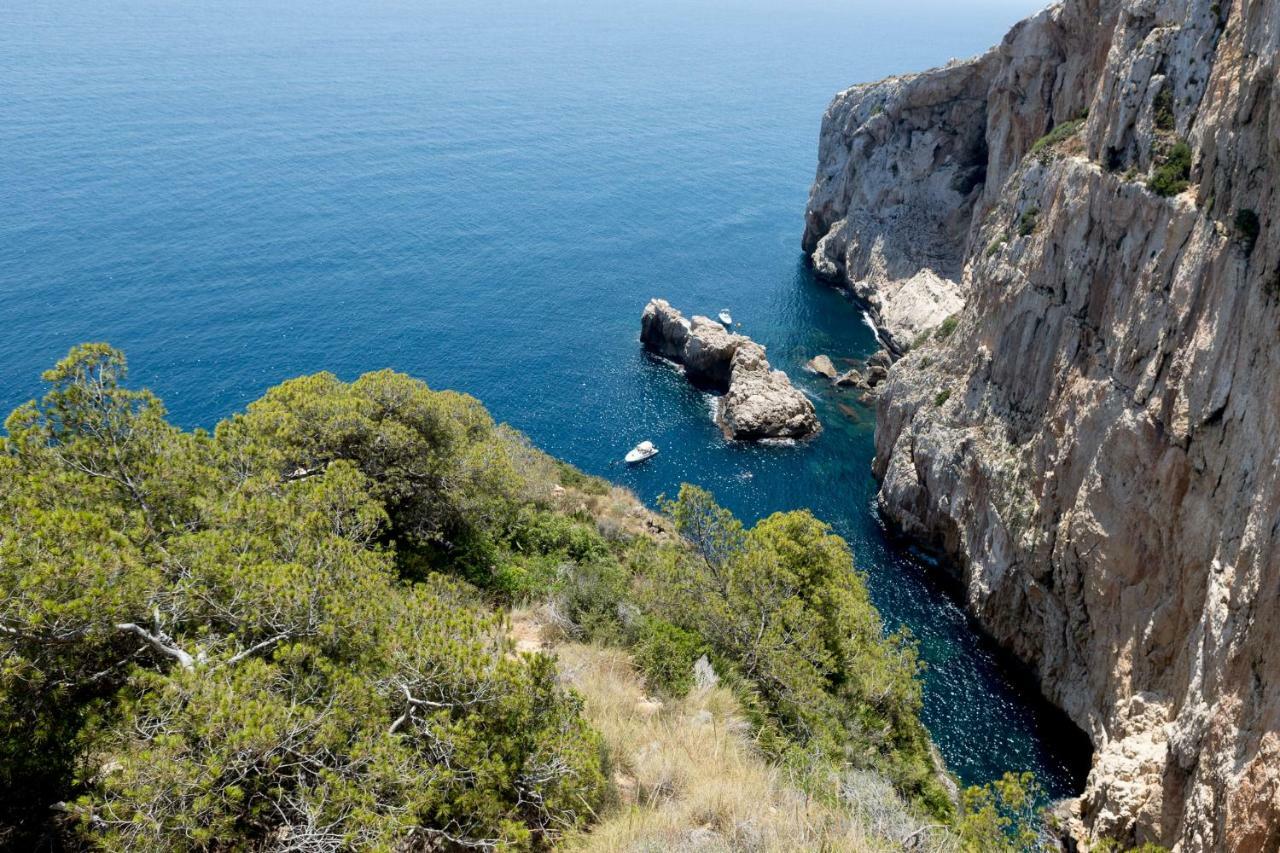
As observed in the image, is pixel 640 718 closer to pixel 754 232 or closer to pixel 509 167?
pixel 754 232

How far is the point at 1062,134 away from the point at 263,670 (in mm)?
46920

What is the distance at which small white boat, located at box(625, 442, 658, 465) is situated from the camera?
5344cm

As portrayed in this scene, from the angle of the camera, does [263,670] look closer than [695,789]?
Yes

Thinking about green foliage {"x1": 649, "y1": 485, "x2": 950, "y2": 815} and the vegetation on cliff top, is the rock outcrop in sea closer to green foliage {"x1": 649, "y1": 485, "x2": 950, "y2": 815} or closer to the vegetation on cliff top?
green foliage {"x1": 649, "y1": 485, "x2": 950, "y2": 815}

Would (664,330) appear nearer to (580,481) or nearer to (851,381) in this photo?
(851,381)

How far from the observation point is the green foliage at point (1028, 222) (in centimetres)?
4075

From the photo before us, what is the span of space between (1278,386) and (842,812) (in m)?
17.0

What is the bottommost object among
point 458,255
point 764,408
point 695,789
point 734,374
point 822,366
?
point 764,408

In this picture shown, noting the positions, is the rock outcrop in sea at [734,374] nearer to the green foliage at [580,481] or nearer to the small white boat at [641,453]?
the small white boat at [641,453]

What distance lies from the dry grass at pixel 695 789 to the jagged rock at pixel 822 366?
159 feet

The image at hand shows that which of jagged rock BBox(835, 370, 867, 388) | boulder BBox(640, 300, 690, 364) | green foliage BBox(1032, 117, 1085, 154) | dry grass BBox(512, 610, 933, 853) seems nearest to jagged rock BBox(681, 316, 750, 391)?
boulder BBox(640, 300, 690, 364)

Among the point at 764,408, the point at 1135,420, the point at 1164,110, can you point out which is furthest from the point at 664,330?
the point at 1135,420

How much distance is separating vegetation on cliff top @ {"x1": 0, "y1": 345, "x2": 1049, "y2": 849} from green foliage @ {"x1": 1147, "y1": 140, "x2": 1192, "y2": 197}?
72.6 ft

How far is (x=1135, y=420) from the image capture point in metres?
28.7
